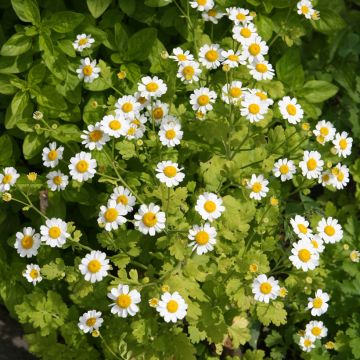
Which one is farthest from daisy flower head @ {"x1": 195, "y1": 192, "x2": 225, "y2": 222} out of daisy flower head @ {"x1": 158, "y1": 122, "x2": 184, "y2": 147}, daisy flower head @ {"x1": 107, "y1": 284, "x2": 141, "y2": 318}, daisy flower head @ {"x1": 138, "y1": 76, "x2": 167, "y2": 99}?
daisy flower head @ {"x1": 138, "y1": 76, "x2": 167, "y2": 99}

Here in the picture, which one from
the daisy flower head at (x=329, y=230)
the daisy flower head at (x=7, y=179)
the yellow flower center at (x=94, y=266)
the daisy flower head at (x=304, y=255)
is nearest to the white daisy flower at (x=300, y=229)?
the daisy flower head at (x=304, y=255)

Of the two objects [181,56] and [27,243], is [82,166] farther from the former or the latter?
[181,56]

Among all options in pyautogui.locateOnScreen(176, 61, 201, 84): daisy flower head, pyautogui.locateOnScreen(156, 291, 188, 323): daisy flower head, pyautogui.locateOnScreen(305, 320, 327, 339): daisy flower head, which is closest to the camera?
pyautogui.locateOnScreen(156, 291, 188, 323): daisy flower head

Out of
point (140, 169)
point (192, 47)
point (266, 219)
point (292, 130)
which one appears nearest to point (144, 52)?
point (192, 47)

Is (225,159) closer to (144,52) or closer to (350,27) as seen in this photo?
(144,52)

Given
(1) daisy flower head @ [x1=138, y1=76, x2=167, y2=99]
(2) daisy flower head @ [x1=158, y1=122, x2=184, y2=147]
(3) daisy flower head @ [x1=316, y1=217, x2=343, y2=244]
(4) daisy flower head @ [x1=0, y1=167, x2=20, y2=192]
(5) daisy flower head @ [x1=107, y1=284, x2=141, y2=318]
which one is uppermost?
(1) daisy flower head @ [x1=138, y1=76, x2=167, y2=99]

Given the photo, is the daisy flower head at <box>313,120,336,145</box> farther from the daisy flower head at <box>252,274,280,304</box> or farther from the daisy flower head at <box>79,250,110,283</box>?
the daisy flower head at <box>79,250,110,283</box>

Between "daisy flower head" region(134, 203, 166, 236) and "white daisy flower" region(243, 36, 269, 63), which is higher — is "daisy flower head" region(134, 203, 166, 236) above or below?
below
